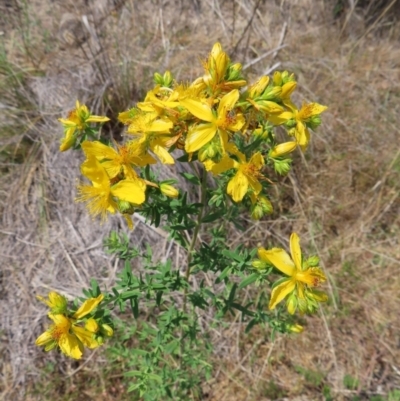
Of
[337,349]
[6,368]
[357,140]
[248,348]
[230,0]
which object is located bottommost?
[6,368]


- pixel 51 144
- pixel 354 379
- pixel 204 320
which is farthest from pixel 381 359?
pixel 51 144

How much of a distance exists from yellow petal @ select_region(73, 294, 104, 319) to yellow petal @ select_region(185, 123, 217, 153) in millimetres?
580

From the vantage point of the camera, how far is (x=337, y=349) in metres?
2.66

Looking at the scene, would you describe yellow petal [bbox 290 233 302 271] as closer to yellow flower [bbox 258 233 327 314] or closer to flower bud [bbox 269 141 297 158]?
yellow flower [bbox 258 233 327 314]

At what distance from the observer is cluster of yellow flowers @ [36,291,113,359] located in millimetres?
1315

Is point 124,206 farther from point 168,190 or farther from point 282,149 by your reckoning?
point 282,149

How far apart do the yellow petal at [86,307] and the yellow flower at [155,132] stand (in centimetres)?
50

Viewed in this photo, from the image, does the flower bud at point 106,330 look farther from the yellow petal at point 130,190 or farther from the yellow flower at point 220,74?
the yellow flower at point 220,74

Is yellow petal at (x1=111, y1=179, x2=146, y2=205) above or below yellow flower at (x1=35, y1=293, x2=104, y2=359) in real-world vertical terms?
above

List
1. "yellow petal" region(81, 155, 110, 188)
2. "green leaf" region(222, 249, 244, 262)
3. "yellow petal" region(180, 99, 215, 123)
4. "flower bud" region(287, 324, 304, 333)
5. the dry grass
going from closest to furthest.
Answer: "yellow petal" region(180, 99, 215, 123), "yellow petal" region(81, 155, 110, 188), "green leaf" region(222, 249, 244, 262), "flower bud" region(287, 324, 304, 333), the dry grass

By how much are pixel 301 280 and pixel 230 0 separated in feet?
10.8

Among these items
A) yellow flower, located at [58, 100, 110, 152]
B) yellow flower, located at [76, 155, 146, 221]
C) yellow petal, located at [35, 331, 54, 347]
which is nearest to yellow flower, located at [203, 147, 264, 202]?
yellow flower, located at [76, 155, 146, 221]

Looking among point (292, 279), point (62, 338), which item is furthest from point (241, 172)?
point (62, 338)

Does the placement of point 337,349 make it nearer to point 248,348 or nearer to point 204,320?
point 248,348
